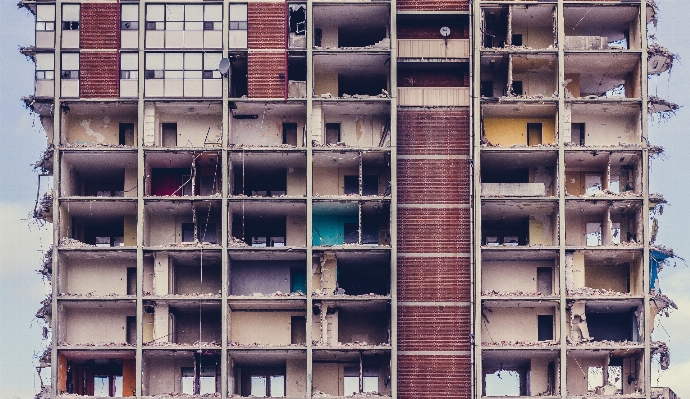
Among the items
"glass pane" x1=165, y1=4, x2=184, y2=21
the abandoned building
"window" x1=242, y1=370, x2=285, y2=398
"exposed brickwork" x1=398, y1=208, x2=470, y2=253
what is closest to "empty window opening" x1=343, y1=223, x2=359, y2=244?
the abandoned building

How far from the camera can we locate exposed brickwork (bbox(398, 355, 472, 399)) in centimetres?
9750

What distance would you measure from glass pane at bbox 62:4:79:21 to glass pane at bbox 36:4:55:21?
2.42ft

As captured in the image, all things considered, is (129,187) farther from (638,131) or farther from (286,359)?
(638,131)

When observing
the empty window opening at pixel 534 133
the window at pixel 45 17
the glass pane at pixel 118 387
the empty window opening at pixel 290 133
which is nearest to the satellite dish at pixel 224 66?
the empty window opening at pixel 290 133

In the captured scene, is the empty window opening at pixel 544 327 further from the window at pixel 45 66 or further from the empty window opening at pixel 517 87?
the window at pixel 45 66

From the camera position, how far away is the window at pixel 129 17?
100 m

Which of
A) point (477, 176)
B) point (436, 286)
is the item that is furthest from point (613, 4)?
point (436, 286)

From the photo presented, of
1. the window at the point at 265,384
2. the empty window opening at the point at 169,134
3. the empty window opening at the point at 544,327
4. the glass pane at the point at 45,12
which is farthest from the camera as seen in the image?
the empty window opening at the point at 169,134

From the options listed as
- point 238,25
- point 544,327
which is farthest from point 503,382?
point 238,25

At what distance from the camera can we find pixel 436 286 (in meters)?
98.8

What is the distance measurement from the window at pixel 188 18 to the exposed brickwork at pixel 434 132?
44.5ft

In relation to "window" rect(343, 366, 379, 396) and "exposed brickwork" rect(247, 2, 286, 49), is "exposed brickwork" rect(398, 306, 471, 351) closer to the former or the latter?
"window" rect(343, 366, 379, 396)

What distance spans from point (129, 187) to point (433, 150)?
20.1m

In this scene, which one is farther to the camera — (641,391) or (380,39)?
(380,39)
